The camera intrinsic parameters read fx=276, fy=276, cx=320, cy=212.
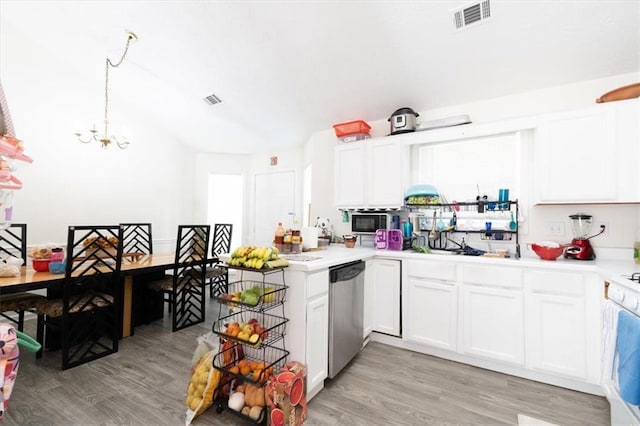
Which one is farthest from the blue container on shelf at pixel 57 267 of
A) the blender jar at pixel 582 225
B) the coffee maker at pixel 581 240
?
the blender jar at pixel 582 225

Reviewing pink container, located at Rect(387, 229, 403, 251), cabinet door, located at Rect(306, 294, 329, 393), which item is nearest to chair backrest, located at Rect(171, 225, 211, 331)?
cabinet door, located at Rect(306, 294, 329, 393)

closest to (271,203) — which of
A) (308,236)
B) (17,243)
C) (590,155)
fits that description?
(308,236)

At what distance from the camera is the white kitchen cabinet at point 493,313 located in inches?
86.5

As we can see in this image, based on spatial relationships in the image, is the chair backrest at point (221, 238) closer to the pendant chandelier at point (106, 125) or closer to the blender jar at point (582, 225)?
the pendant chandelier at point (106, 125)

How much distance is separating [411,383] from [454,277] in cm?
94

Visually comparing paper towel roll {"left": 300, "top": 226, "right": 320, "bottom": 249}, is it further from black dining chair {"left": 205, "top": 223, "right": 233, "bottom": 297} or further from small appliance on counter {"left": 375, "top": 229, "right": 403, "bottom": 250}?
black dining chair {"left": 205, "top": 223, "right": 233, "bottom": 297}

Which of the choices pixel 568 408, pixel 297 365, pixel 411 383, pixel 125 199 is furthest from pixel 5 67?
pixel 568 408

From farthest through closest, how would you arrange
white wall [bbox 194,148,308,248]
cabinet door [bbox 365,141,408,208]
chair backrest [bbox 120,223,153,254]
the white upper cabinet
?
white wall [bbox 194,148,308,248] < chair backrest [bbox 120,223,153,254] < cabinet door [bbox 365,141,408,208] < the white upper cabinet

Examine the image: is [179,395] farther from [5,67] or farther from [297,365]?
[5,67]

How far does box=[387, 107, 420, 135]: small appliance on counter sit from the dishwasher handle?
5.18 feet

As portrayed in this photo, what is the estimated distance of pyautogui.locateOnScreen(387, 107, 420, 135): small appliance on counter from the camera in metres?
A: 3.07

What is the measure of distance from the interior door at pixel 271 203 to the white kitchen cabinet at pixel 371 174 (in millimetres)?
1758

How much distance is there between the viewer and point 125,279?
9.68 ft

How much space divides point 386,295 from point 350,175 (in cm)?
144
